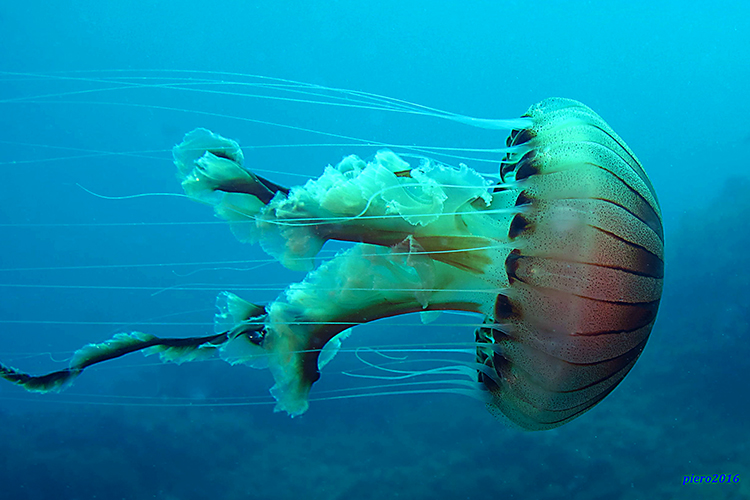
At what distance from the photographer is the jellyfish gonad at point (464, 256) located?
2248 millimetres

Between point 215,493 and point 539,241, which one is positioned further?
point 215,493

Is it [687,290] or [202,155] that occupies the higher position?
[687,290]

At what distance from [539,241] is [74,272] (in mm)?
27514

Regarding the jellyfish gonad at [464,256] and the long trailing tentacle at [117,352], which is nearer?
the jellyfish gonad at [464,256]

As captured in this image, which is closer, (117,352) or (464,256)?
(117,352)

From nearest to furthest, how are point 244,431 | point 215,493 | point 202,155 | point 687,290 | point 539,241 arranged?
point 539,241 → point 202,155 → point 215,493 → point 244,431 → point 687,290

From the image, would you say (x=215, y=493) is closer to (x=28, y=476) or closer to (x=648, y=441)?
(x=28, y=476)

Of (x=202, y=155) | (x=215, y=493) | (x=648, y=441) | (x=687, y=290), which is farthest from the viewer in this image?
(x=687, y=290)

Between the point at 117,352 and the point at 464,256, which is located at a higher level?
the point at 464,256

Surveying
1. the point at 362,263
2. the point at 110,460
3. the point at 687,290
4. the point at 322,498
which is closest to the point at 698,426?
the point at 687,290

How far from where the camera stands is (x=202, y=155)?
2389 millimetres

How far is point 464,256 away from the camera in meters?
2.49

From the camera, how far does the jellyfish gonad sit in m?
2.25

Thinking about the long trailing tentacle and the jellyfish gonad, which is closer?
the jellyfish gonad
